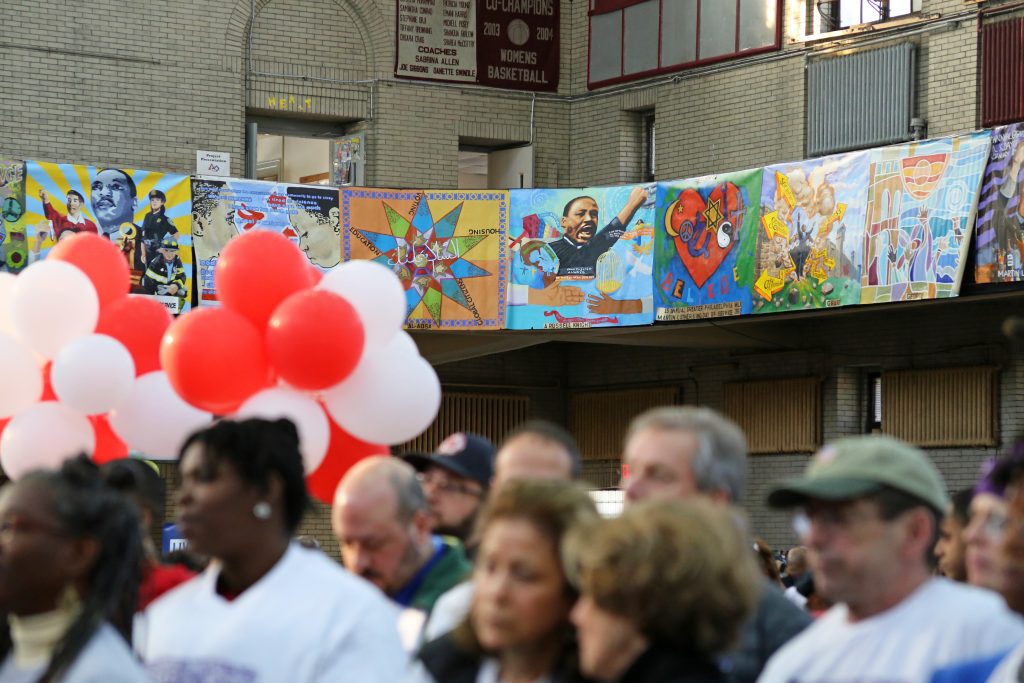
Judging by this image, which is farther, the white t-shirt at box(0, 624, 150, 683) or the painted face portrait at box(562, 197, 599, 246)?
the painted face portrait at box(562, 197, 599, 246)

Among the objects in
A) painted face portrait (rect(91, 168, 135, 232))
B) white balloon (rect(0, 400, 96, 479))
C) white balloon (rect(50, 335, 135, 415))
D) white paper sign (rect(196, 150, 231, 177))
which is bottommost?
white balloon (rect(0, 400, 96, 479))

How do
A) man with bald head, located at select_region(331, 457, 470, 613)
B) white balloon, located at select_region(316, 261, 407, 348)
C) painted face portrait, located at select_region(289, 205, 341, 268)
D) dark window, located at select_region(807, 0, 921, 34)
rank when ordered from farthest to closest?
1. dark window, located at select_region(807, 0, 921, 34)
2. painted face portrait, located at select_region(289, 205, 341, 268)
3. white balloon, located at select_region(316, 261, 407, 348)
4. man with bald head, located at select_region(331, 457, 470, 613)

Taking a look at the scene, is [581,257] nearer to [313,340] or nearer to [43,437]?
[43,437]

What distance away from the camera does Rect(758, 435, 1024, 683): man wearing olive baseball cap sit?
396cm

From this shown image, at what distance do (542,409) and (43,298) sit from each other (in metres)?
17.2

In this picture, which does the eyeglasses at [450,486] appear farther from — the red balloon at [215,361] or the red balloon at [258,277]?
the red balloon at [258,277]

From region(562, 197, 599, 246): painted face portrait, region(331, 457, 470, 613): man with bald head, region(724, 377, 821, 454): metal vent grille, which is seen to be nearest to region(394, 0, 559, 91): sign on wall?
region(562, 197, 599, 246): painted face portrait

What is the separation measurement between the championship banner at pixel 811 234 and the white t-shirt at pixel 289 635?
51.6 feet

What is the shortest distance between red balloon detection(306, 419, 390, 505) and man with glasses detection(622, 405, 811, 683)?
330cm

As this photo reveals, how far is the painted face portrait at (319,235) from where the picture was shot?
21.3 metres

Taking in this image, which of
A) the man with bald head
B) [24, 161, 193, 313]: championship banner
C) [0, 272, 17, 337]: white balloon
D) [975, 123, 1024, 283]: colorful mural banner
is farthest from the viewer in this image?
[24, 161, 193, 313]: championship banner

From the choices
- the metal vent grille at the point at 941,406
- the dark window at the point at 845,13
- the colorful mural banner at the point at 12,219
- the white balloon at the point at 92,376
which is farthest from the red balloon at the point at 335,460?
the dark window at the point at 845,13

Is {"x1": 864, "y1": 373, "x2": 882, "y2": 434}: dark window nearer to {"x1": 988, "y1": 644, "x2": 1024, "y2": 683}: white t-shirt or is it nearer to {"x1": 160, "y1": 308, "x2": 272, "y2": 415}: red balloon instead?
{"x1": 160, "y1": 308, "x2": 272, "y2": 415}: red balloon

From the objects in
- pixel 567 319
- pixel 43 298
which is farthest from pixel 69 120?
pixel 43 298
